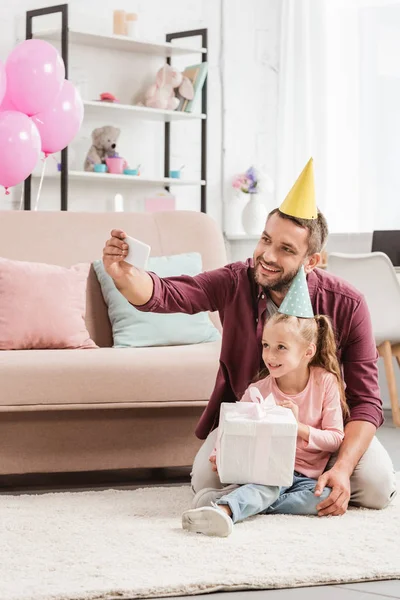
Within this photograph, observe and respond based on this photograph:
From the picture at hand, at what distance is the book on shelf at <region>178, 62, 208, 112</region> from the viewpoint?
5070 millimetres

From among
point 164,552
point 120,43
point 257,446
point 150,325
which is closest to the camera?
point 164,552

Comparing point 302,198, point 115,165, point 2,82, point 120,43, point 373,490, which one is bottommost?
point 373,490

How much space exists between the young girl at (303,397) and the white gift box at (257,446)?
0.14ft

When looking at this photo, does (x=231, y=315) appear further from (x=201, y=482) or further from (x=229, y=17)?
(x=229, y=17)

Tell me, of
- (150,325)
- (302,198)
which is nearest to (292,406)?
(302,198)

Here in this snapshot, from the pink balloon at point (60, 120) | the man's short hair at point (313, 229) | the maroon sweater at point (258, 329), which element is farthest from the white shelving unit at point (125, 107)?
the man's short hair at point (313, 229)

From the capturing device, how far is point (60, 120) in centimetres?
379

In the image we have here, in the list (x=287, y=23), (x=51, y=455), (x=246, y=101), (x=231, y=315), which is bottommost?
(x=51, y=455)

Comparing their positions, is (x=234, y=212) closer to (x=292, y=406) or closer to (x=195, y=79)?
(x=195, y=79)

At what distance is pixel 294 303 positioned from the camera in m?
2.11

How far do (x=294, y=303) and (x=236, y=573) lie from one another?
67 centimetres

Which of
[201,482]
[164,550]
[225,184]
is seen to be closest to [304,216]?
[201,482]

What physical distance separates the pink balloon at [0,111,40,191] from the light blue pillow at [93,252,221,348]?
0.73m

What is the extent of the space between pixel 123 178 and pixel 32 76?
1.46m
